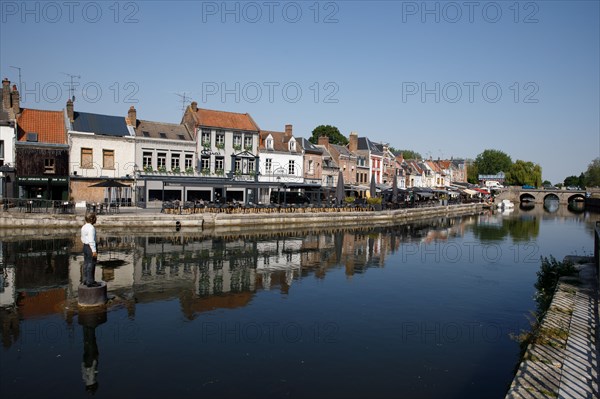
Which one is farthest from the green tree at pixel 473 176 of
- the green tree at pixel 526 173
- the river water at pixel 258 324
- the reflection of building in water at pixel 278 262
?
the river water at pixel 258 324

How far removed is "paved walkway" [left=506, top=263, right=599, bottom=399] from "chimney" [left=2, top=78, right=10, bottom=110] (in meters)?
41.1

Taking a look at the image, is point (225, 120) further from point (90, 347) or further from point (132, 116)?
point (90, 347)

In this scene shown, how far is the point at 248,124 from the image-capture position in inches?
1945

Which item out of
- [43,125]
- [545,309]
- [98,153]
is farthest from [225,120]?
[545,309]

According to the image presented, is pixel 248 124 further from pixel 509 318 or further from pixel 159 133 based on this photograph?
pixel 509 318

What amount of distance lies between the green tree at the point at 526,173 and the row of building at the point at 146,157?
8270 centimetres

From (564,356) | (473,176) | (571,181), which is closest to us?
(564,356)

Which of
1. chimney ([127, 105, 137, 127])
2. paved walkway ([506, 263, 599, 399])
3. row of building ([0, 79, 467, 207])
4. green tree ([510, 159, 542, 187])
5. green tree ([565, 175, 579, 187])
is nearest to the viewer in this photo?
paved walkway ([506, 263, 599, 399])

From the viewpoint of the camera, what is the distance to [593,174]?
111625 mm

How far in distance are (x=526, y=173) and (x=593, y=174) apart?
48.8 feet

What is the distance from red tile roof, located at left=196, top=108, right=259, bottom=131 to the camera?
1825 inches

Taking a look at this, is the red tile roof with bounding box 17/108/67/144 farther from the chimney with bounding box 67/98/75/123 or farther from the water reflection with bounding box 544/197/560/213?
the water reflection with bounding box 544/197/560/213

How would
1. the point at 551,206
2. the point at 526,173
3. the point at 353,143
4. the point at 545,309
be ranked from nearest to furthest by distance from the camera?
the point at 545,309 → the point at 353,143 → the point at 551,206 → the point at 526,173

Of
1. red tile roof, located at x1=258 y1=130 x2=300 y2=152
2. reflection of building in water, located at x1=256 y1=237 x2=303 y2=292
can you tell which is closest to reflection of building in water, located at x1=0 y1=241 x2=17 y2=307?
reflection of building in water, located at x1=256 y1=237 x2=303 y2=292
